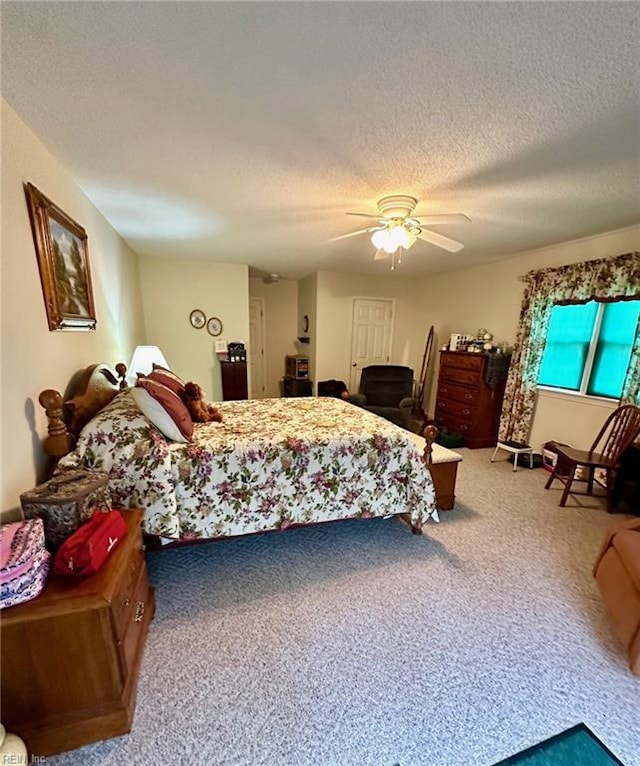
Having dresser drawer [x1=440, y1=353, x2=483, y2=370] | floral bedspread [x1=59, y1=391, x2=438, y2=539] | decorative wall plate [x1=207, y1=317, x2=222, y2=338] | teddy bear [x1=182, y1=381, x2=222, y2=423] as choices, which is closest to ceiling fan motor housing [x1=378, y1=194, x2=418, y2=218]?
floral bedspread [x1=59, y1=391, x2=438, y2=539]

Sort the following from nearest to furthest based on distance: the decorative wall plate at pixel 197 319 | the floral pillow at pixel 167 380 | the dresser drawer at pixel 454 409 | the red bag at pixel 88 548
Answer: the red bag at pixel 88 548, the floral pillow at pixel 167 380, the dresser drawer at pixel 454 409, the decorative wall plate at pixel 197 319

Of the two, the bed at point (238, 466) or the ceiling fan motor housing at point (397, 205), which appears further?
the ceiling fan motor housing at point (397, 205)

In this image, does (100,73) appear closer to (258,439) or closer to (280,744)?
(258,439)

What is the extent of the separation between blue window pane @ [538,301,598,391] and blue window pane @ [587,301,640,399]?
114mm

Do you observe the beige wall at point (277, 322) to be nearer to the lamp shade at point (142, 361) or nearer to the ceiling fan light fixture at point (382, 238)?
the lamp shade at point (142, 361)

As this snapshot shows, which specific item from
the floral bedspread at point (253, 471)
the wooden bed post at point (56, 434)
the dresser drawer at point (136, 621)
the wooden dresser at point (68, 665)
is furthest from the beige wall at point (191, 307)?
the wooden dresser at point (68, 665)

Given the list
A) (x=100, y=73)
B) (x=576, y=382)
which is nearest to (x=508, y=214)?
(x=576, y=382)

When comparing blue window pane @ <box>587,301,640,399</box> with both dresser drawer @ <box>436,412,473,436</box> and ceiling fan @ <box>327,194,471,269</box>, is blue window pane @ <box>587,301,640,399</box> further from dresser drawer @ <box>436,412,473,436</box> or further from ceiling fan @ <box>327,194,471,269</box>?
ceiling fan @ <box>327,194,471,269</box>

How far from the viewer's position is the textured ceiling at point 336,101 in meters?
1.00

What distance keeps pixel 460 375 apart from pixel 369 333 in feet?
6.25

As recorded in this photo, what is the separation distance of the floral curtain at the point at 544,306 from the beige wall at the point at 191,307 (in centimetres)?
377

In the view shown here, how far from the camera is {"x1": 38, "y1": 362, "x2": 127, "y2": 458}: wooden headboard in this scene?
153 cm

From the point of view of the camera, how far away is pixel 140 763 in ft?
3.66

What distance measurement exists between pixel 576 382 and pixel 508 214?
6.80ft
